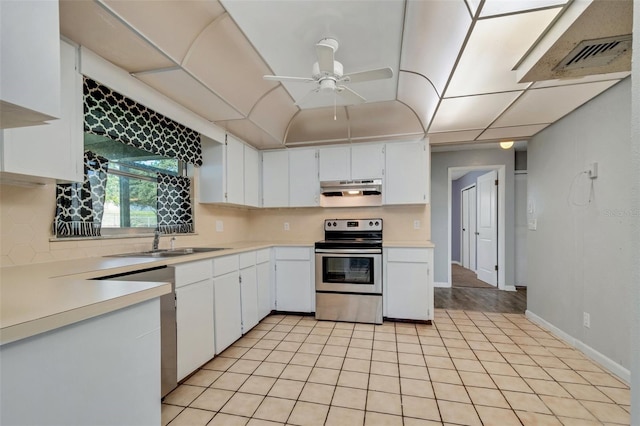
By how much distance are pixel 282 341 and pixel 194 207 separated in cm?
167

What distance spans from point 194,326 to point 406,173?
2.81 m

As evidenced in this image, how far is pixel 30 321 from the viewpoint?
73 cm

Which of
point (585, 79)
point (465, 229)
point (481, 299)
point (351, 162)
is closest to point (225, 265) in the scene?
point (351, 162)

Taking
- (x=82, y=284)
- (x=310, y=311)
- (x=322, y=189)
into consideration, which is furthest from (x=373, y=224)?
(x=82, y=284)

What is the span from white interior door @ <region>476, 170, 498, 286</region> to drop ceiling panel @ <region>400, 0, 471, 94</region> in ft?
11.5

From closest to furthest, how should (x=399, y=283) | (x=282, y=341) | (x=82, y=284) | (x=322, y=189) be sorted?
(x=82, y=284), (x=282, y=341), (x=399, y=283), (x=322, y=189)

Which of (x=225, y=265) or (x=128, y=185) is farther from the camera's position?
(x=225, y=265)

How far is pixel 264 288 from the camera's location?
11.0 feet

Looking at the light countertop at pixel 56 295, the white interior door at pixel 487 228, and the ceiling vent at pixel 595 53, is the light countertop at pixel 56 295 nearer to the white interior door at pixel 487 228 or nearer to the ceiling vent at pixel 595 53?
the ceiling vent at pixel 595 53

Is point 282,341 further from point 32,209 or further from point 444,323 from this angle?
point 32,209

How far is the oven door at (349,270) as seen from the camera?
3.29 m

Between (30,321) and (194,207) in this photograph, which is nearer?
(30,321)

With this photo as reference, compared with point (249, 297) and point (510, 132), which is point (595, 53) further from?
point (249, 297)

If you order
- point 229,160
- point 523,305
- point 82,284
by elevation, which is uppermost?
point 229,160
